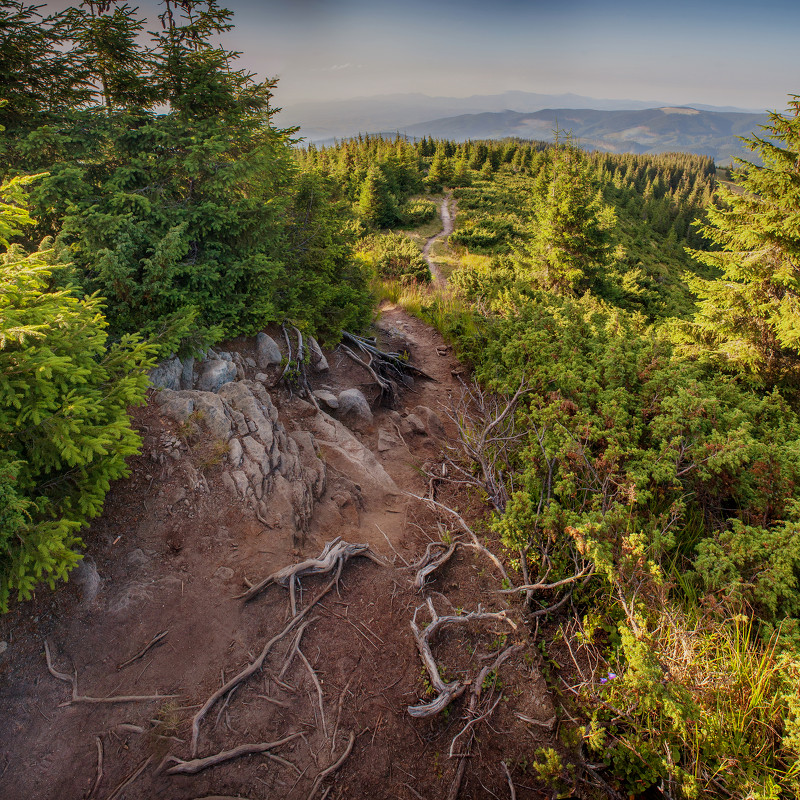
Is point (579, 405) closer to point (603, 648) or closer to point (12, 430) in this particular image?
point (603, 648)

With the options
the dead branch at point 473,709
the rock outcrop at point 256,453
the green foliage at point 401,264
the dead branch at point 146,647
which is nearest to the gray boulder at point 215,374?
the rock outcrop at point 256,453

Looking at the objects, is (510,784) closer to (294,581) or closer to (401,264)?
(294,581)

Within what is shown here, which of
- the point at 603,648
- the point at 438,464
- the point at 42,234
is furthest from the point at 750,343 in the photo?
the point at 42,234

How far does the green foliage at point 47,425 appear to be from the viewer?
10.3ft

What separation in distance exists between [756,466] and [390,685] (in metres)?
4.71

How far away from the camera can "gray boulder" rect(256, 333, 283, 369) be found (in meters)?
7.79

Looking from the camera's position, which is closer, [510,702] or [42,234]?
→ [510,702]

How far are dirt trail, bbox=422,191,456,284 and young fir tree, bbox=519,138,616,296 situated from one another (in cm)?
636

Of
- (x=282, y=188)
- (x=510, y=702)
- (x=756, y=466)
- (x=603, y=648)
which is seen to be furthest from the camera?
(x=282, y=188)

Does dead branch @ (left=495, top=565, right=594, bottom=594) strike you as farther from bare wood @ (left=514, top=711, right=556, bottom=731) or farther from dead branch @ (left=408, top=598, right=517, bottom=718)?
bare wood @ (left=514, top=711, right=556, bottom=731)

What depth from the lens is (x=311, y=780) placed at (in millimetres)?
3180

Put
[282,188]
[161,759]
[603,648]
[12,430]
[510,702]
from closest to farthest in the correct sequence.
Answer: [161,759] < [12,430] < [510,702] < [603,648] < [282,188]

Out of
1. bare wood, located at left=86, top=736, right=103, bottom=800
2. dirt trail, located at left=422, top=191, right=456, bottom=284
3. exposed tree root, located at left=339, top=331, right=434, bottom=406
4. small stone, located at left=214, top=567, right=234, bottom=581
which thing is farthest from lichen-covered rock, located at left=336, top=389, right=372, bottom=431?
dirt trail, located at left=422, top=191, right=456, bottom=284

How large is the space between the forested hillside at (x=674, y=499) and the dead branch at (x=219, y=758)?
249cm
